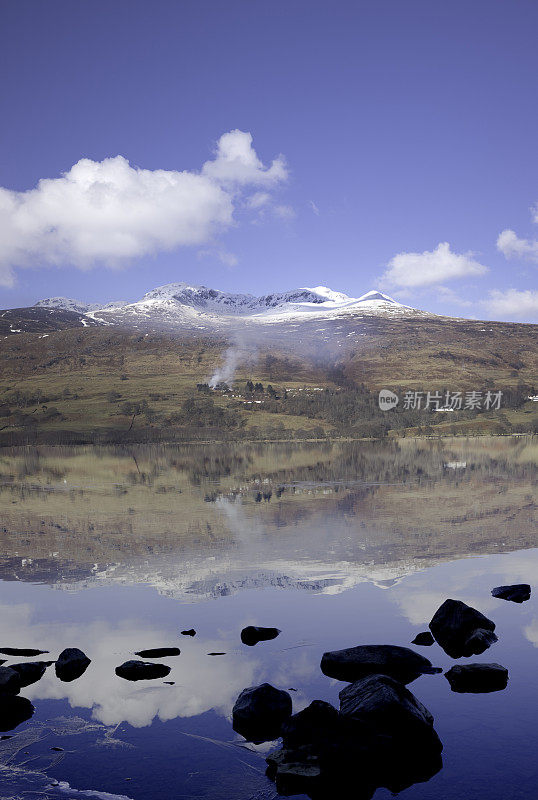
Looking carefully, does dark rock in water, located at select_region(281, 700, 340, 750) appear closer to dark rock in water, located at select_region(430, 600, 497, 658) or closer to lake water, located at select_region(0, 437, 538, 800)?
lake water, located at select_region(0, 437, 538, 800)

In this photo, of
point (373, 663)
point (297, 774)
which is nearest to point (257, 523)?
point (373, 663)

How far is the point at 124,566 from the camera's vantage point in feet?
72.9

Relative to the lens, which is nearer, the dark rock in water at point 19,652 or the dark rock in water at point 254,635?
the dark rock in water at point 19,652

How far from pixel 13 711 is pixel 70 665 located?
5.64 ft

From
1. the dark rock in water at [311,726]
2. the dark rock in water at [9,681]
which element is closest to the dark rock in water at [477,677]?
the dark rock in water at [311,726]

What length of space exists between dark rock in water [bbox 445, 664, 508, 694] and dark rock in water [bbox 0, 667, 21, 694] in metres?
8.19

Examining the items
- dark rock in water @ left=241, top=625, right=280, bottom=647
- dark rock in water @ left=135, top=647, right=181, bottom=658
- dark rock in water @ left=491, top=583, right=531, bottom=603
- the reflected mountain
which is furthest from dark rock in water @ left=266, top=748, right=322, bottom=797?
dark rock in water @ left=491, top=583, right=531, bottom=603

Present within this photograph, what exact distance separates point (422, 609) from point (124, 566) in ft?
34.0

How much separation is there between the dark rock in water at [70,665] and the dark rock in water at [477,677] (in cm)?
731

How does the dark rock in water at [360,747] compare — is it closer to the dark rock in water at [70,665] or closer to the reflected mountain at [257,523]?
the dark rock in water at [70,665]

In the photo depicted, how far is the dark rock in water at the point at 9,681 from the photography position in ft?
39.4

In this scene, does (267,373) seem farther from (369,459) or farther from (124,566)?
(124,566)

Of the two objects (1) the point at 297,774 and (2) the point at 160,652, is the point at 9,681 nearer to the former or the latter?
(2) the point at 160,652

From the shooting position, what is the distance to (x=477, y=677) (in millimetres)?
12492
